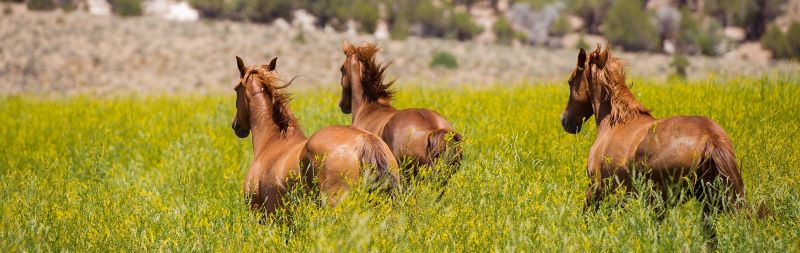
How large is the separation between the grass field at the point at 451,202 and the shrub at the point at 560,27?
3709 inches

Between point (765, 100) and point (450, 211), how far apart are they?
7.79 metres

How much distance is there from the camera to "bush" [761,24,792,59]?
260 feet

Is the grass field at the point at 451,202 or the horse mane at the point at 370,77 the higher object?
the horse mane at the point at 370,77

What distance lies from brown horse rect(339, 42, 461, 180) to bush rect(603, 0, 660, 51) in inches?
3392

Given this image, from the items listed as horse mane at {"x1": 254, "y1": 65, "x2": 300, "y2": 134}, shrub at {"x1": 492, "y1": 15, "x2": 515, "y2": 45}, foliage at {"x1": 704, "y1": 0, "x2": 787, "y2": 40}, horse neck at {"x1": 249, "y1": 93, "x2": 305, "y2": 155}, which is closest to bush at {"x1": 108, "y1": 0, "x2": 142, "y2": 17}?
shrub at {"x1": 492, "y1": 15, "x2": 515, "y2": 45}

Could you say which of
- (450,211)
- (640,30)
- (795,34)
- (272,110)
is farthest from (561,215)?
(640,30)

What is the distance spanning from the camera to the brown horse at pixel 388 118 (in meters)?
8.14

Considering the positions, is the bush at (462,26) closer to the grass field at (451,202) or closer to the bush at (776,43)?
the bush at (776,43)

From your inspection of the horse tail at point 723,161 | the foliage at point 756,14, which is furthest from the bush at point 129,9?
the horse tail at point 723,161

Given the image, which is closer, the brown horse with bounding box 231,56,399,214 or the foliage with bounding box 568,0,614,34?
the brown horse with bounding box 231,56,399,214

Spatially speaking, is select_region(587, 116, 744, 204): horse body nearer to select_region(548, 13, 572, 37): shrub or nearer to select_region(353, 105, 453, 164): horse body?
select_region(353, 105, 453, 164): horse body

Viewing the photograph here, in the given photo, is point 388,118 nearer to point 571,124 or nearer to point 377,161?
point 571,124

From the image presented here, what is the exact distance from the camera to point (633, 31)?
94.8 m

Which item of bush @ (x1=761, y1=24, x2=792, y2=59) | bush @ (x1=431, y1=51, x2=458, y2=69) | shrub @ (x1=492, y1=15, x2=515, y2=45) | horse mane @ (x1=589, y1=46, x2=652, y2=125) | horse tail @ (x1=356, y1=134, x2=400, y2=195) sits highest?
horse mane @ (x1=589, y1=46, x2=652, y2=125)
